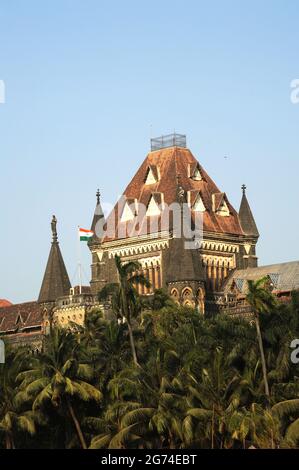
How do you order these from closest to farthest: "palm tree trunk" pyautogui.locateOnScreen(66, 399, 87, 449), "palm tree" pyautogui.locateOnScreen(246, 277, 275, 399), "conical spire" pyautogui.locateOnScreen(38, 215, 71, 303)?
1. "palm tree" pyautogui.locateOnScreen(246, 277, 275, 399)
2. "palm tree trunk" pyautogui.locateOnScreen(66, 399, 87, 449)
3. "conical spire" pyautogui.locateOnScreen(38, 215, 71, 303)

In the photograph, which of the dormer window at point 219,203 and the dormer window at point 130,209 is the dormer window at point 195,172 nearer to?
the dormer window at point 219,203

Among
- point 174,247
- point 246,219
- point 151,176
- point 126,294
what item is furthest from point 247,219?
point 126,294

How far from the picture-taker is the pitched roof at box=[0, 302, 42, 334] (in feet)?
493

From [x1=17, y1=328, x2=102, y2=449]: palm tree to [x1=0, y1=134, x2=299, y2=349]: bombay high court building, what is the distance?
98.2 feet

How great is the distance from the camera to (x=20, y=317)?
153 metres

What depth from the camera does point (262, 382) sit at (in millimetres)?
99625

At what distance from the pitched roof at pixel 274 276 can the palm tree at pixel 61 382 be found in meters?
33.4

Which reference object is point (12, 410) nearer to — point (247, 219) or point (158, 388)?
point (158, 388)

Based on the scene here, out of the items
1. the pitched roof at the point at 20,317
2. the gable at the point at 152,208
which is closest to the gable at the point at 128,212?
the gable at the point at 152,208

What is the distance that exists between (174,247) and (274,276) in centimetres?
787

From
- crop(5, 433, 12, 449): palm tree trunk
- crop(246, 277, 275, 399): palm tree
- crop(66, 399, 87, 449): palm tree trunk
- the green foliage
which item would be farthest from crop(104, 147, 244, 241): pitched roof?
crop(5, 433, 12, 449): palm tree trunk

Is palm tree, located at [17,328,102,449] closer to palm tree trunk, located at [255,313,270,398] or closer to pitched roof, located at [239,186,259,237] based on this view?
palm tree trunk, located at [255,313,270,398]

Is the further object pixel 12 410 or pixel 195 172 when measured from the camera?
pixel 195 172

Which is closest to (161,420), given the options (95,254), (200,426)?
(200,426)
